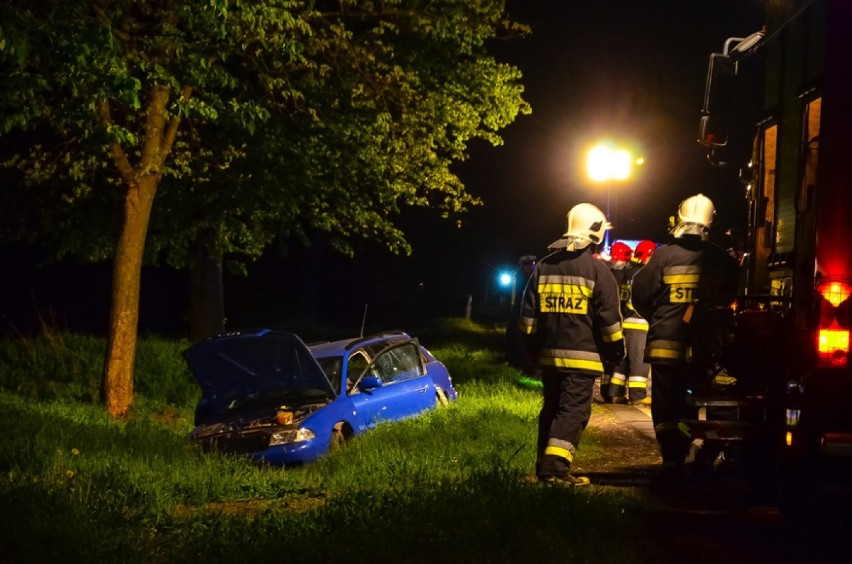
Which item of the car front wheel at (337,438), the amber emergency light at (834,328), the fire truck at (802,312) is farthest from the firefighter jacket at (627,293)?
the amber emergency light at (834,328)

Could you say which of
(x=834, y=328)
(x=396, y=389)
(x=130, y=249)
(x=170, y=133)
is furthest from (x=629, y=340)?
(x=170, y=133)

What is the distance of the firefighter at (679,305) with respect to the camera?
7016 mm

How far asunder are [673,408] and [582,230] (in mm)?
1405

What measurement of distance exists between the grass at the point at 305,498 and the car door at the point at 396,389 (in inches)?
13.4

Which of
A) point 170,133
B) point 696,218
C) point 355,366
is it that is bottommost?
point 355,366

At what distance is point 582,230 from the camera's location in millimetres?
7172

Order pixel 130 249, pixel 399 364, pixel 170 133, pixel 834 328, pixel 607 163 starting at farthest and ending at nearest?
pixel 607 163 < pixel 170 133 < pixel 130 249 < pixel 399 364 < pixel 834 328

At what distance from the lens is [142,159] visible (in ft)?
42.1

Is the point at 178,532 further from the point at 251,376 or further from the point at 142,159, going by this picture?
the point at 142,159

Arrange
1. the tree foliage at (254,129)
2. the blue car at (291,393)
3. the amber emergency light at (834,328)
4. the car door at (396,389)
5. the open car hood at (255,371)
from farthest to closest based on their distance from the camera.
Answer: the tree foliage at (254,129)
the car door at (396,389)
the open car hood at (255,371)
the blue car at (291,393)
the amber emergency light at (834,328)

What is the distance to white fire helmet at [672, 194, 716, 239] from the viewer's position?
721cm

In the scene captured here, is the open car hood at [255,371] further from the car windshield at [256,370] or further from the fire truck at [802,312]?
the fire truck at [802,312]

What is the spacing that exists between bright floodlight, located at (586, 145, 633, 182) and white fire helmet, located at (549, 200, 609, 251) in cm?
843

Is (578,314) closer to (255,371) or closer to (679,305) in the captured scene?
(679,305)
